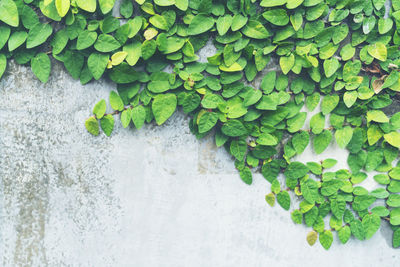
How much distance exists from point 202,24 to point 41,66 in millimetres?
677

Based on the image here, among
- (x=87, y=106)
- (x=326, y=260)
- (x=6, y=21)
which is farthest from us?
(x=326, y=260)

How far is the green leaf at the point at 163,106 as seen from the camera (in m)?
1.29

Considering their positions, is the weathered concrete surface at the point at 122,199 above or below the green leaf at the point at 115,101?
below

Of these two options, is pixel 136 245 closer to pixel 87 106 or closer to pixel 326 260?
pixel 87 106

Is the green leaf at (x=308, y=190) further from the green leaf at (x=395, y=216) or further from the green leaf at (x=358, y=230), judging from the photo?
the green leaf at (x=395, y=216)

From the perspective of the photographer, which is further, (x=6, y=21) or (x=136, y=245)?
(x=136, y=245)

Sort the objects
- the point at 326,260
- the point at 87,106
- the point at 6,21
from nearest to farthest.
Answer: the point at 6,21
the point at 87,106
the point at 326,260

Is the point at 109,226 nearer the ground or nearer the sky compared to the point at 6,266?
nearer the sky

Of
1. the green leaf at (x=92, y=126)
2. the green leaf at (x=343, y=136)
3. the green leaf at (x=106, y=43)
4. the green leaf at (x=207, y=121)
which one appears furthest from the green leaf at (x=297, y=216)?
the green leaf at (x=106, y=43)

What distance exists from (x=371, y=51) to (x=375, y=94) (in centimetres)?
18

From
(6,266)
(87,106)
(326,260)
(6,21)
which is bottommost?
(6,266)

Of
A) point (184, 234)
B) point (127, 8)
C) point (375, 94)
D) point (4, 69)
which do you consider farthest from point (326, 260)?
point (4, 69)

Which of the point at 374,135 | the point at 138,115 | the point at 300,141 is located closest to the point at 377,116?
the point at 374,135

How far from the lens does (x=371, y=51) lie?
4.29 feet
